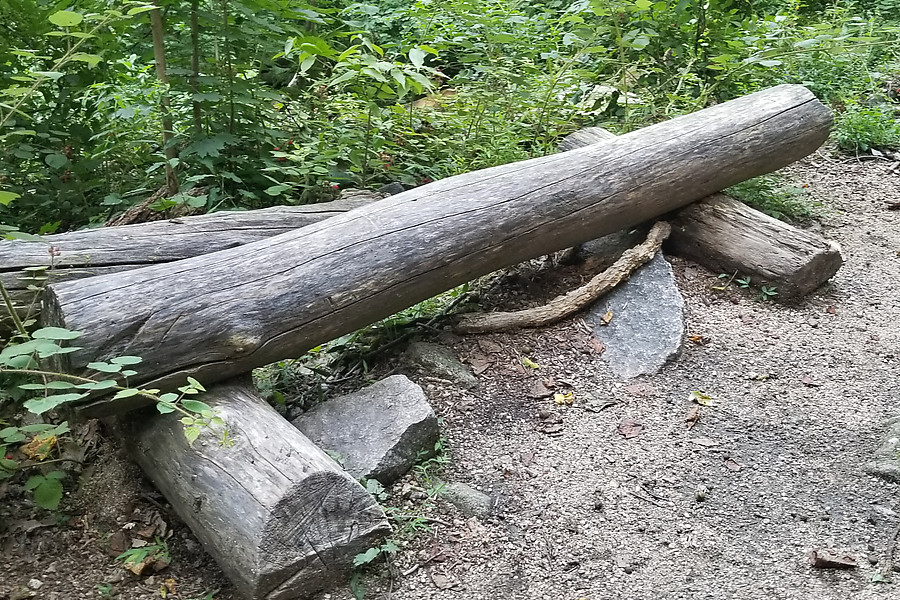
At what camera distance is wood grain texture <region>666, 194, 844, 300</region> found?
382 centimetres

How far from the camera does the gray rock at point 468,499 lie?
2625mm

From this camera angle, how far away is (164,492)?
8.23ft

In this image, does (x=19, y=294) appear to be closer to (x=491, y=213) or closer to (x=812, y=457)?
(x=491, y=213)

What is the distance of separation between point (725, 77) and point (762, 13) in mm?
2322

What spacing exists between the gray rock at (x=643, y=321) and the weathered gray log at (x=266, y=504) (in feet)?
4.98

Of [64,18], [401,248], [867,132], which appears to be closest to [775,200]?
[867,132]

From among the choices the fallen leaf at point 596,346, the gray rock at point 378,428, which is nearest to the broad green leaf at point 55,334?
the gray rock at point 378,428

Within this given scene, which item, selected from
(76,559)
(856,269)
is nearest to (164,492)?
(76,559)

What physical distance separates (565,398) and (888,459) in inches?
48.6

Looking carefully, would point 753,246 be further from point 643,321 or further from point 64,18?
point 64,18

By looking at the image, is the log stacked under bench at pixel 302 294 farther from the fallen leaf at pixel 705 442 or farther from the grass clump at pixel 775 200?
the fallen leaf at pixel 705 442

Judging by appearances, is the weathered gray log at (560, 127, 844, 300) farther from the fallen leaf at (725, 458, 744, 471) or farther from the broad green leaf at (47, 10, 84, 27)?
the broad green leaf at (47, 10, 84, 27)

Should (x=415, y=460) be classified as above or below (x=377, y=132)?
below

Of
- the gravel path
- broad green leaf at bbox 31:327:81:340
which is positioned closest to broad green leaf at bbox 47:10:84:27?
broad green leaf at bbox 31:327:81:340
